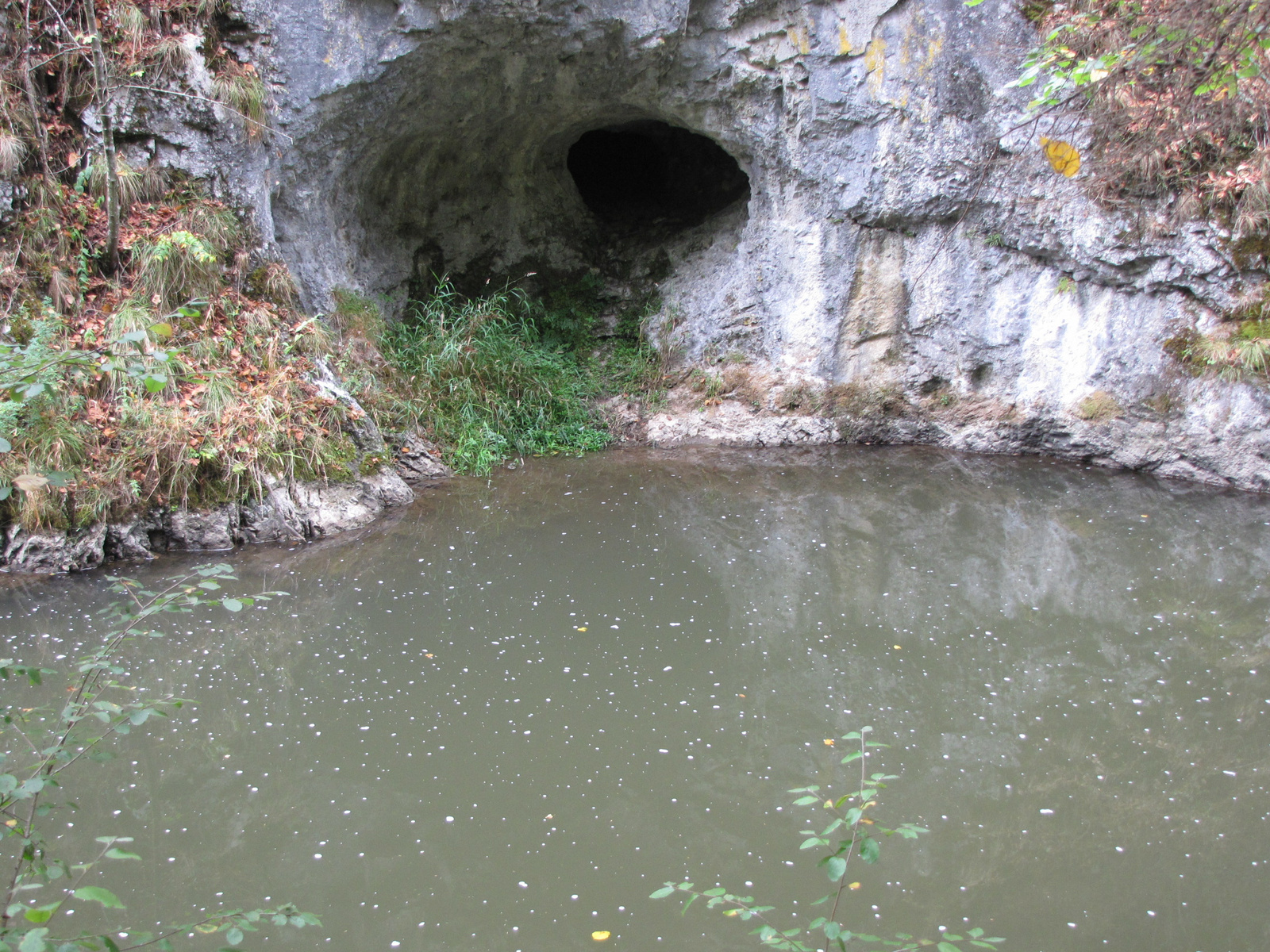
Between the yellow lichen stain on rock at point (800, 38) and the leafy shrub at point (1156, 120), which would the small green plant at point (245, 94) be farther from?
the leafy shrub at point (1156, 120)

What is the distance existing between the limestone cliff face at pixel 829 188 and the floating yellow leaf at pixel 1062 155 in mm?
86

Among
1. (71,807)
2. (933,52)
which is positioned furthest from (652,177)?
(71,807)

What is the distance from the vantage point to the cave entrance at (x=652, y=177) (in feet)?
31.2

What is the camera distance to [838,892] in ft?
6.27

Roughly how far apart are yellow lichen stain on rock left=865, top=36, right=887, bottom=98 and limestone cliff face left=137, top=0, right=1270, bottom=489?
14 millimetres

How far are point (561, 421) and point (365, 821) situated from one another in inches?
207

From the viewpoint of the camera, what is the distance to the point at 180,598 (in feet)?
7.83

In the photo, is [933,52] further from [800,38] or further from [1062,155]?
[1062,155]

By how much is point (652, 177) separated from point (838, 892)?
949 cm

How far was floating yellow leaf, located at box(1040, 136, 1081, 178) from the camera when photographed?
7.00 m

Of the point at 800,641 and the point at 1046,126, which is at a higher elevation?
the point at 1046,126

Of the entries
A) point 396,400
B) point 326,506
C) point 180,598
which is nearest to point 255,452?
point 326,506

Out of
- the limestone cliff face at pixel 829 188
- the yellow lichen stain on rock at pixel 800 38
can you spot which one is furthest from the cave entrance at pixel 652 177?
the yellow lichen stain on rock at pixel 800 38

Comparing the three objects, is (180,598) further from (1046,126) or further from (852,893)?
(1046,126)
